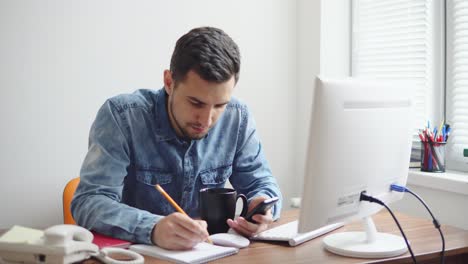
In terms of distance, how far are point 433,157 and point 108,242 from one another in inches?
54.8

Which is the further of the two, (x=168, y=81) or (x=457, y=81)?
(x=457, y=81)

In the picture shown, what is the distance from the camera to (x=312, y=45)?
2.81 metres

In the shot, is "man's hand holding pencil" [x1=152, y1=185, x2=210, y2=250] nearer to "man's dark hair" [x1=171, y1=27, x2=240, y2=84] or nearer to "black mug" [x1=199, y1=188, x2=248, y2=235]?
"black mug" [x1=199, y1=188, x2=248, y2=235]

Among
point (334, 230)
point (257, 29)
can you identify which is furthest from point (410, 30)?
point (334, 230)

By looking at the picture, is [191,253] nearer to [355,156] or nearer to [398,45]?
[355,156]

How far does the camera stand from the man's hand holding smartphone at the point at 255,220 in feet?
4.79

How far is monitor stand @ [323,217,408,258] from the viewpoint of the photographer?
1.30 metres

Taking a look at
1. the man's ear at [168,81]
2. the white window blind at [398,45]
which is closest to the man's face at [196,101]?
the man's ear at [168,81]

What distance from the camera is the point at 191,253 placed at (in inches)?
50.1

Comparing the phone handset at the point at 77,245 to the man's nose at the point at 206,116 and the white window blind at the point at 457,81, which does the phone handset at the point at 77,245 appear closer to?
the man's nose at the point at 206,116

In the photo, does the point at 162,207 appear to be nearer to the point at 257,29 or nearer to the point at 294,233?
the point at 294,233

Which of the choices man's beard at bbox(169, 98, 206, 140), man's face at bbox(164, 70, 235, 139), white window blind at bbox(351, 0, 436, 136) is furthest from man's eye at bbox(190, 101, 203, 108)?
white window blind at bbox(351, 0, 436, 136)

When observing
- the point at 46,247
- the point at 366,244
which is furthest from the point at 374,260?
the point at 46,247

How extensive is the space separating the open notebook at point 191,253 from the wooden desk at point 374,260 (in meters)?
0.02
